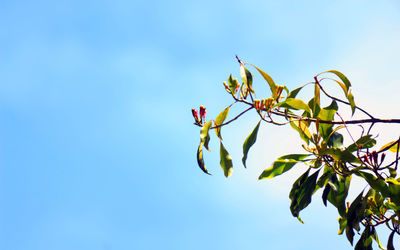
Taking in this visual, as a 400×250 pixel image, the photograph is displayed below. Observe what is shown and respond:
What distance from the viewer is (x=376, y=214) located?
3330 millimetres

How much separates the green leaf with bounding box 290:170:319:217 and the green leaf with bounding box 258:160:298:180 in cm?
18

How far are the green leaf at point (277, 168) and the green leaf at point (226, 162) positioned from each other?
256 mm

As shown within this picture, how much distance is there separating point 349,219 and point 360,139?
24.8 inches

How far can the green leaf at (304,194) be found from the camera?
3.04m

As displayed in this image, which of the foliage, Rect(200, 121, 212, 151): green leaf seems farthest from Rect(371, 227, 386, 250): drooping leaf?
Rect(200, 121, 212, 151): green leaf

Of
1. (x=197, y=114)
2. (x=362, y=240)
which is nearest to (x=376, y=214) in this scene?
(x=362, y=240)

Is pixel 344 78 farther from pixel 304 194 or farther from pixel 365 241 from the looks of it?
pixel 365 241

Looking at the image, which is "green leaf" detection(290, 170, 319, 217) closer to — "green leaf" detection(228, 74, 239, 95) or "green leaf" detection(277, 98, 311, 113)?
"green leaf" detection(277, 98, 311, 113)

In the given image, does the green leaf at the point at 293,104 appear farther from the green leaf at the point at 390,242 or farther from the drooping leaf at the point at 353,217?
the green leaf at the point at 390,242

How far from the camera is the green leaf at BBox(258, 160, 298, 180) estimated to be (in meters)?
3.02

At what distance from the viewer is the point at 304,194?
10.1 ft

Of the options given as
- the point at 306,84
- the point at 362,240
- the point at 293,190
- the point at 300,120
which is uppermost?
the point at 306,84

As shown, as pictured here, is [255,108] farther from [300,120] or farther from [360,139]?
[360,139]

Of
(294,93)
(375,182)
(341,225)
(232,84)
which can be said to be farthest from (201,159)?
(341,225)
